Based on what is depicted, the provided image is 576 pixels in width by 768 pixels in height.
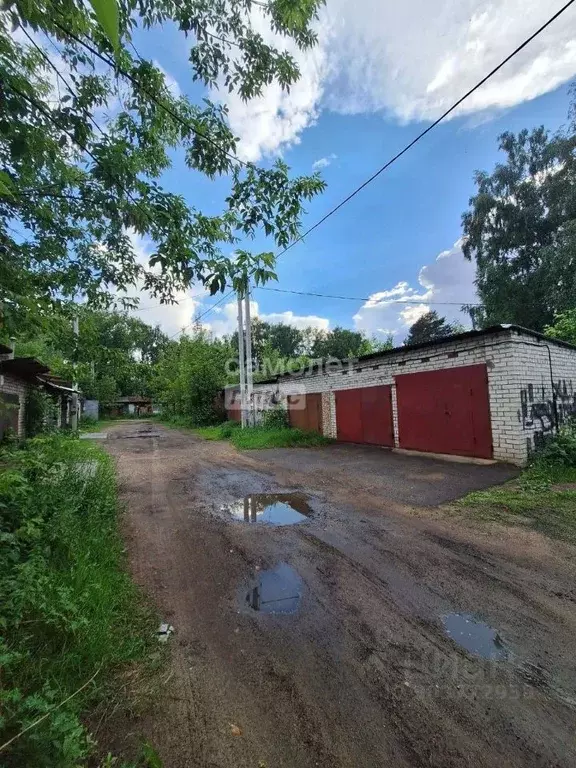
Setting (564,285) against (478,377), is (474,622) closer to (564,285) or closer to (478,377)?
(478,377)

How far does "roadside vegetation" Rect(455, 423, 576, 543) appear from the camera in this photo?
466cm

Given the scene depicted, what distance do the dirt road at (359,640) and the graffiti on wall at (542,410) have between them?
147 inches

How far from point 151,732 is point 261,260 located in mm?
2864

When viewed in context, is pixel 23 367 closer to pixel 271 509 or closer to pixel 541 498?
pixel 271 509

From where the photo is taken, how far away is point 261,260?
2.87 meters

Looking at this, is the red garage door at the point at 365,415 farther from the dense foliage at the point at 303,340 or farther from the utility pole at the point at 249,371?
the dense foliage at the point at 303,340

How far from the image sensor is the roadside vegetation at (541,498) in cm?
466

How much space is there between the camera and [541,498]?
5.51m

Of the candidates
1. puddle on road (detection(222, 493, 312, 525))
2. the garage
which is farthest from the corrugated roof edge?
puddle on road (detection(222, 493, 312, 525))

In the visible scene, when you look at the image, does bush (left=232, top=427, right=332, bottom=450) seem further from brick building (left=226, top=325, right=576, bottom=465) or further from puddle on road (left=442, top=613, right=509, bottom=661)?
puddle on road (left=442, top=613, right=509, bottom=661)

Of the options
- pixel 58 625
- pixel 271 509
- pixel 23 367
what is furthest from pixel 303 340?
pixel 58 625

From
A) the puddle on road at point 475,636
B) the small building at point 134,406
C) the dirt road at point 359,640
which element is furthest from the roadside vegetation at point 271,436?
the small building at point 134,406

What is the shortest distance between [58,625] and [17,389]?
43.1ft

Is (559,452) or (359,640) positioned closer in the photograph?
(359,640)
